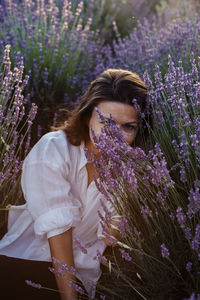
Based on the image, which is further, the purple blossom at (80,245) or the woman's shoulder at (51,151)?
the woman's shoulder at (51,151)

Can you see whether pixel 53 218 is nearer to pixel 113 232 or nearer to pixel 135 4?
pixel 113 232

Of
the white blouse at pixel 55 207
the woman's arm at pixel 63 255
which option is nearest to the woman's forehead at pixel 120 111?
the white blouse at pixel 55 207

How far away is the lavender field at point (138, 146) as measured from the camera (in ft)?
5.20

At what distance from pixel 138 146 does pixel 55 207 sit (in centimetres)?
61

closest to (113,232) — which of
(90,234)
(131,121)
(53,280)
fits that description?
(90,234)

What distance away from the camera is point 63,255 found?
190cm

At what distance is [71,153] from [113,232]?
464 millimetres

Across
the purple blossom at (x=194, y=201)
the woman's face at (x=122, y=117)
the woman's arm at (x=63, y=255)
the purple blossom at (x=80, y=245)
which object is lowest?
the woman's arm at (x=63, y=255)

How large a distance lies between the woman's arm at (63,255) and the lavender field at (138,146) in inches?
8.0

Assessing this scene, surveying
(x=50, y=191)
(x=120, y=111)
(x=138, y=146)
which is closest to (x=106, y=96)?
(x=120, y=111)

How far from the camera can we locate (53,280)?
212 centimetres

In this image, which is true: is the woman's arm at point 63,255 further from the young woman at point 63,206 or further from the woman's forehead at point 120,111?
the woman's forehead at point 120,111

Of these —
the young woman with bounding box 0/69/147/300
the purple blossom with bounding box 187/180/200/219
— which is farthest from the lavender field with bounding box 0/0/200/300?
the young woman with bounding box 0/69/147/300

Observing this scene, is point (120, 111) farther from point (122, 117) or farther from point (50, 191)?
point (50, 191)
